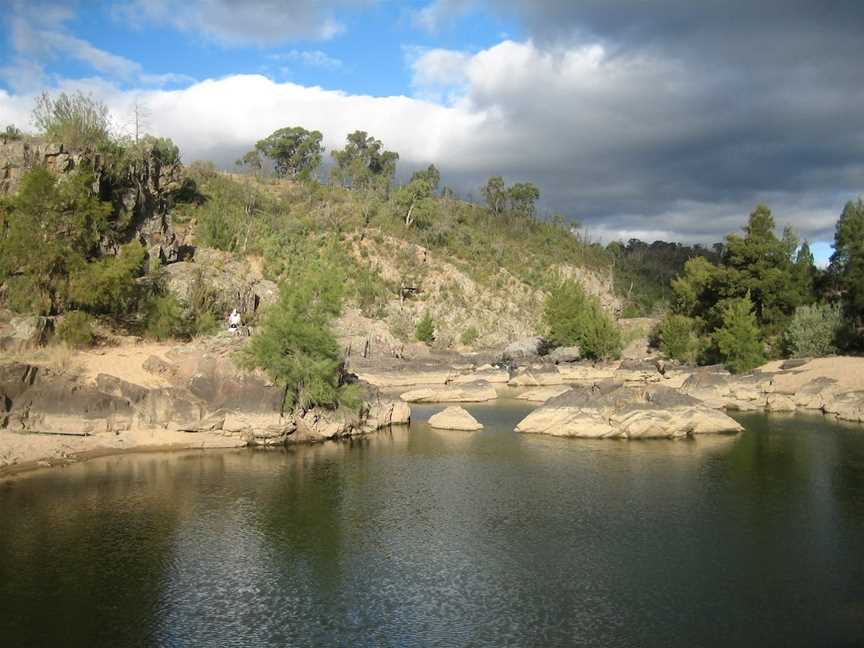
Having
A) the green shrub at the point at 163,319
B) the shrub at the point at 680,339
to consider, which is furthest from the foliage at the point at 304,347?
the shrub at the point at 680,339

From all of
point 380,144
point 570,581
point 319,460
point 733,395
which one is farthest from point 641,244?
point 570,581

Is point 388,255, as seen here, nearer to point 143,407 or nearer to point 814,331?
point 814,331

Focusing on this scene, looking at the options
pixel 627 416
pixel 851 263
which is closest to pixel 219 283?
pixel 627 416

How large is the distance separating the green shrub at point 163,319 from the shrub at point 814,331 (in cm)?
5458

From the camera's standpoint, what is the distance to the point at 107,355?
135 feet

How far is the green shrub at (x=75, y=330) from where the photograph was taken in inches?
1624

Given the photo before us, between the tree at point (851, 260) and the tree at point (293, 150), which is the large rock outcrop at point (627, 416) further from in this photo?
the tree at point (293, 150)

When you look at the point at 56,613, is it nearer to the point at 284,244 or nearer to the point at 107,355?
the point at 107,355

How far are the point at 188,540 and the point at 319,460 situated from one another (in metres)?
13.1

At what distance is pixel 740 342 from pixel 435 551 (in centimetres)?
5204

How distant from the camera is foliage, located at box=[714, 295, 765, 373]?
66.1 metres

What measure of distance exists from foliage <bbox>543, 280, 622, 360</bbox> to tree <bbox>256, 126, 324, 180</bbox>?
52.3 metres

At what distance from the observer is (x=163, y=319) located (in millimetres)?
46719

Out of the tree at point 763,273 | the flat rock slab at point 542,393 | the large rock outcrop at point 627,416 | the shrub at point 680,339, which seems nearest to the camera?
the large rock outcrop at point 627,416
